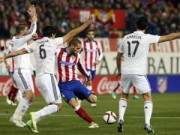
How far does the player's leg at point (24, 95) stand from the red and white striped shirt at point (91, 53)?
7.82 meters

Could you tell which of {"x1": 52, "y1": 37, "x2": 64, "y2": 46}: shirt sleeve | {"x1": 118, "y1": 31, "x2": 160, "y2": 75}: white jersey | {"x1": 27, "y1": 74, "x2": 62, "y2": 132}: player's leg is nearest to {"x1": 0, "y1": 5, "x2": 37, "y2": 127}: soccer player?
{"x1": 52, "y1": 37, "x2": 64, "y2": 46}: shirt sleeve

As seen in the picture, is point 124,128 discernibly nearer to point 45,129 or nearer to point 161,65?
point 45,129

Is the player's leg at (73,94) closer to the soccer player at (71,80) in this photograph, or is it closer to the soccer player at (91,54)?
the soccer player at (71,80)

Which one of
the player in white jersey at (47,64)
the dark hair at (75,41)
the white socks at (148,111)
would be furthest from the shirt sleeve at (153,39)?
the player in white jersey at (47,64)

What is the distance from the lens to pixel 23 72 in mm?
18281

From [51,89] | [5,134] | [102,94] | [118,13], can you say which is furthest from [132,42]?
[118,13]

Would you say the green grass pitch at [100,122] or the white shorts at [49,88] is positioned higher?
the white shorts at [49,88]

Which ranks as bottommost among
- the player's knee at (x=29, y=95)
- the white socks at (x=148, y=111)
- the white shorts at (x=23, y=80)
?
the white socks at (x=148, y=111)

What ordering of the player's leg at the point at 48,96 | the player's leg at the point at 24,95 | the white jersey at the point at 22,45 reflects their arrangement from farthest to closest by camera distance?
the player's leg at the point at 24,95
the white jersey at the point at 22,45
the player's leg at the point at 48,96

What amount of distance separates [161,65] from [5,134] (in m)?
21.2

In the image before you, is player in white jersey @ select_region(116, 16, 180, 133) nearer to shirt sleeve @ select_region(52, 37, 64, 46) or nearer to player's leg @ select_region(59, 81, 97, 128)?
player's leg @ select_region(59, 81, 97, 128)

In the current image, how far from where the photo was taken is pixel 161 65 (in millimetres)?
35531

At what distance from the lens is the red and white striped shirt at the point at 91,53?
26.1m

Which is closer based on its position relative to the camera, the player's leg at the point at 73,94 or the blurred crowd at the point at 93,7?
the player's leg at the point at 73,94
